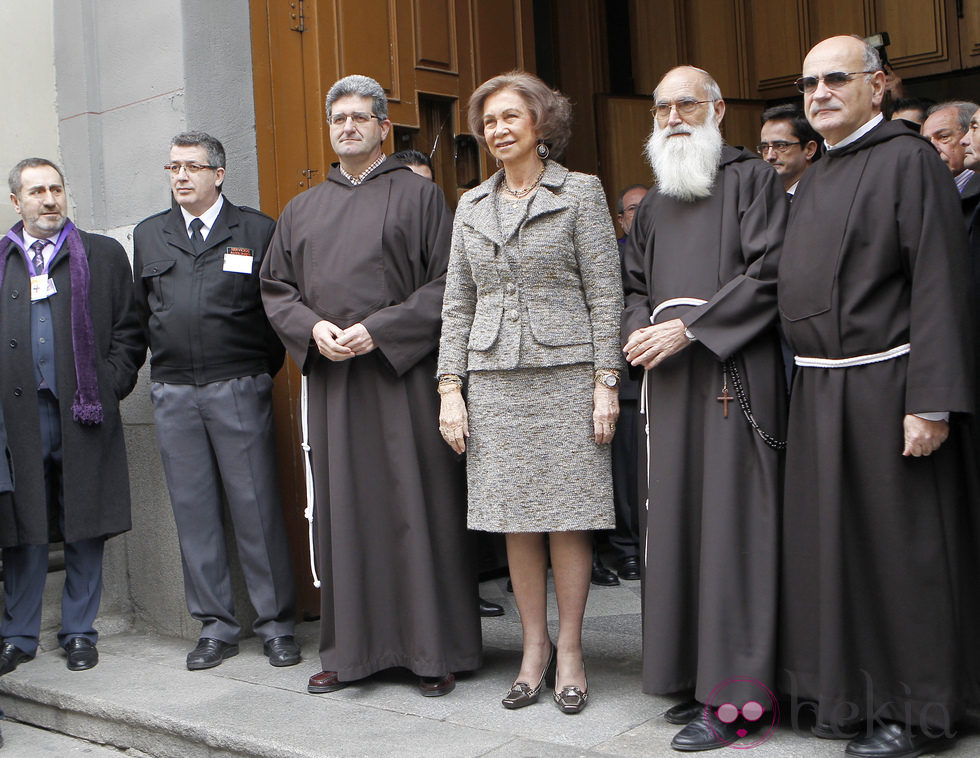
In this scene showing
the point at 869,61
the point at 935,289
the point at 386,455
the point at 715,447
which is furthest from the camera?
the point at 386,455

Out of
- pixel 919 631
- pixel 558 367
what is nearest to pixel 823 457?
pixel 919 631

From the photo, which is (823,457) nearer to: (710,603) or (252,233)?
(710,603)

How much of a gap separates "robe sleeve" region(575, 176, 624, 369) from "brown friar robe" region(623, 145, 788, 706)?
0.08 m

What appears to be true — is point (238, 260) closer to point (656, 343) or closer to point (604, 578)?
point (656, 343)

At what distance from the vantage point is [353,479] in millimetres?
4020

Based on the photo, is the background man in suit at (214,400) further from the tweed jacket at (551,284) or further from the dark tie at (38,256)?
the tweed jacket at (551,284)

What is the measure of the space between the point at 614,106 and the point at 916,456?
4.21m

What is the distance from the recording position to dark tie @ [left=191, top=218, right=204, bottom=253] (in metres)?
4.55

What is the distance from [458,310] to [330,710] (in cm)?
139

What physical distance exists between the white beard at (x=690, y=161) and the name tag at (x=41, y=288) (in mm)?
2534

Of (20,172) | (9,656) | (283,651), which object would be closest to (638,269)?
(283,651)

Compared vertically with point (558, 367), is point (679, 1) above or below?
above

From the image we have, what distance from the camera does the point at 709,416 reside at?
3389mm

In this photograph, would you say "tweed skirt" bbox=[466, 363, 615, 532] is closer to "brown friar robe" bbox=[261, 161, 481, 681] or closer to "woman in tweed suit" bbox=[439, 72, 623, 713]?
"woman in tweed suit" bbox=[439, 72, 623, 713]
